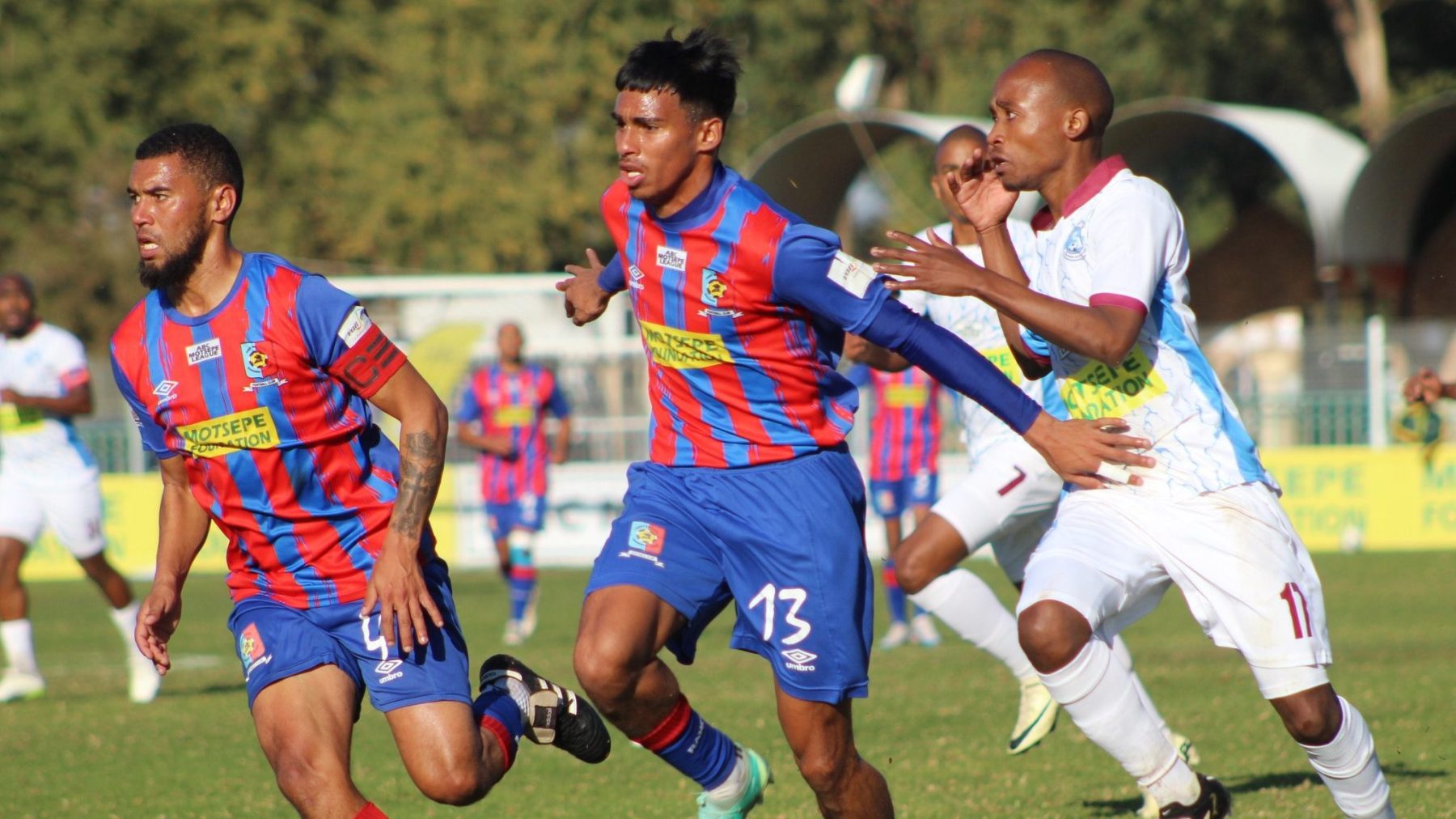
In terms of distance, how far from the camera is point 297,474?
5.14 m

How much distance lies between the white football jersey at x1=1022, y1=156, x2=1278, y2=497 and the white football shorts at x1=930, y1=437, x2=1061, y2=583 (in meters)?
2.11

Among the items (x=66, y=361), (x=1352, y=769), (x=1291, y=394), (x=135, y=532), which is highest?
(x=66, y=361)

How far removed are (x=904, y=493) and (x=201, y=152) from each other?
9.96 meters

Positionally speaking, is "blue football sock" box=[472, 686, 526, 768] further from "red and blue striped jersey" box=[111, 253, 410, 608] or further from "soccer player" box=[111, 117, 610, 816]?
"red and blue striped jersey" box=[111, 253, 410, 608]

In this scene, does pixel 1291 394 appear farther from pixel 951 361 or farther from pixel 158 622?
pixel 158 622

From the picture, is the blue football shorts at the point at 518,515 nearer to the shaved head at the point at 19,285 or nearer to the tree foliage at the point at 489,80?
the shaved head at the point at 19,285

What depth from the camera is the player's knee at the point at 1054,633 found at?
5.21m

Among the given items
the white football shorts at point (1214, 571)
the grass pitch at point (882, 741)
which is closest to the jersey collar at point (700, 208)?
the white football shorts at point (1214, 571)

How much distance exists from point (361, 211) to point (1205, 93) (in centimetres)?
1818

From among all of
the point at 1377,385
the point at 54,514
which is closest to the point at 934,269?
the point at 54,514

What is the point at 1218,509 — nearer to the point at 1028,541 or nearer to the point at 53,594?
the point at 1028,541

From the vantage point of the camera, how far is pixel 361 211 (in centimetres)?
3859

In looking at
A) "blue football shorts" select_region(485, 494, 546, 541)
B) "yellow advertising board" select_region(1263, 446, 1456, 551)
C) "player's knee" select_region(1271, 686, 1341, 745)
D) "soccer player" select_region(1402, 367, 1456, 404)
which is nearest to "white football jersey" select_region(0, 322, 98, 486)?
"blue football shorts" select_region(485, 494, 546, 541)

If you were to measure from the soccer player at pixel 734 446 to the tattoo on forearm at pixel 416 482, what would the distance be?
0.68 meters
